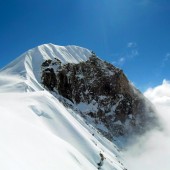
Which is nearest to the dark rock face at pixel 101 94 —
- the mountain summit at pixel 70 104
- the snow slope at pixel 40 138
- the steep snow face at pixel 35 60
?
the mountain summit at pixel 70 104

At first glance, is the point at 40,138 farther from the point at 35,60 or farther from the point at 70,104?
the point at 35,60

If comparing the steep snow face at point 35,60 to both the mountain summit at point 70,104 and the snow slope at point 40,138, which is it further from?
the snow slope at point 40,138

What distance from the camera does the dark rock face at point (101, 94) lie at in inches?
3029

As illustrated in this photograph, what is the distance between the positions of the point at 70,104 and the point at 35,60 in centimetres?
1690

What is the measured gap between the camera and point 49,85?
71250 mm

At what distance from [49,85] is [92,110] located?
17.6 m

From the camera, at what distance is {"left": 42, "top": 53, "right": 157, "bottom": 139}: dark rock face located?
76938mm

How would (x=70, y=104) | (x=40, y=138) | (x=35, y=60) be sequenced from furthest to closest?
(x=35, y=60)
(x=70, y=104)
(x=40, y=138)

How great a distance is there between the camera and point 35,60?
7725 cm

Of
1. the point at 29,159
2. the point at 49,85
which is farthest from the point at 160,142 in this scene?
the point at 29,159

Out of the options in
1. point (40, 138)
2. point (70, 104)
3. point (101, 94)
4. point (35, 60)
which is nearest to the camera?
point (40, 138)

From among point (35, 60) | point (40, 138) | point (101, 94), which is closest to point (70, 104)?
point (35, 60)

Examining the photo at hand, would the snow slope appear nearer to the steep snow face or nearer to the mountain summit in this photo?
the mountain summit

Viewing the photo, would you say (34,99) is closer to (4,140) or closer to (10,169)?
(4,140)
